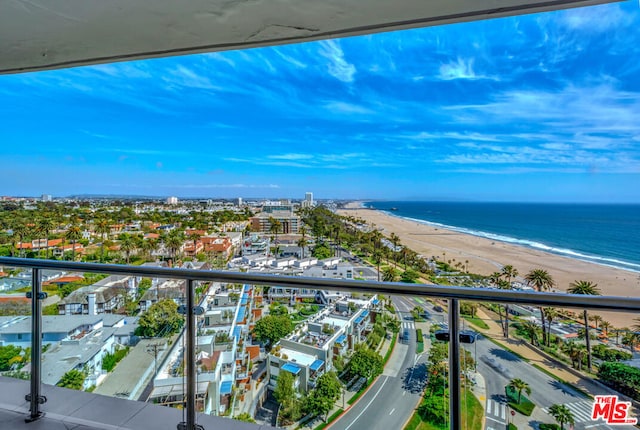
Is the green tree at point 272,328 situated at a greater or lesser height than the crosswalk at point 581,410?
greater

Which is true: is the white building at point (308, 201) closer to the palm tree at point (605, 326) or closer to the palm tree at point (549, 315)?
the palm tree at point (549, 315)

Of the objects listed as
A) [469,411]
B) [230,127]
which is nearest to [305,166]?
[230,127]

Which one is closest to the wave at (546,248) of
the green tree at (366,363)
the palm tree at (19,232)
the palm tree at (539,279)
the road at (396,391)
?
the palm tree at (539,279)

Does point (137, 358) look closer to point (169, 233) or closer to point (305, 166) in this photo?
point (169, 233)

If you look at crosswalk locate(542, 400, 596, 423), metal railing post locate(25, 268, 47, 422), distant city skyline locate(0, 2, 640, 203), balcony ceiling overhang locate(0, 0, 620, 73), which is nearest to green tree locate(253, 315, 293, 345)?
crosswalk locate(542, 400, 596, 423)

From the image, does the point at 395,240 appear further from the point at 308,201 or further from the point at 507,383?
the point at 507,383

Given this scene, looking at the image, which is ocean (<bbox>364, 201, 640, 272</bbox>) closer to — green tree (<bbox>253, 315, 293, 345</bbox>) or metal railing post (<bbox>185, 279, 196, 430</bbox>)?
green tree (<bbox>253, 315, 293, 345</bbox>)
